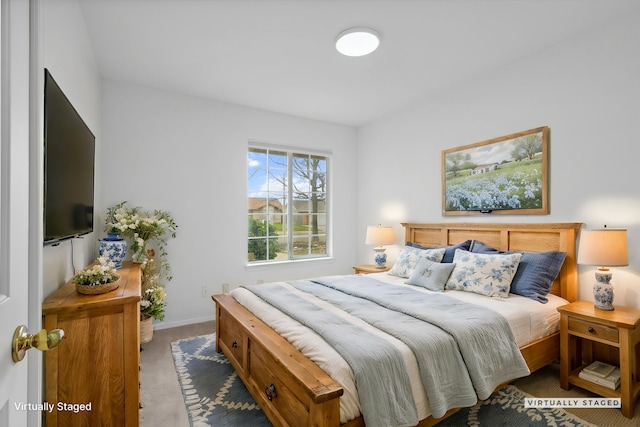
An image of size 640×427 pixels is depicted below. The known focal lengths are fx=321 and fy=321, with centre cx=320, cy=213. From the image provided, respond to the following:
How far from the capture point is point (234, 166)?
406 centimetres

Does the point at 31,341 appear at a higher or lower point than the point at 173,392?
higher

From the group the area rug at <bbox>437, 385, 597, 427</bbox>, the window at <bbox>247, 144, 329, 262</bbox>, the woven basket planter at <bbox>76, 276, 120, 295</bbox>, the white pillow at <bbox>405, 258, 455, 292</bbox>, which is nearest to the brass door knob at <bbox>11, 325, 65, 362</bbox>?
the woven basket planter at <bbox>76, 276, 120, 295</bbox>

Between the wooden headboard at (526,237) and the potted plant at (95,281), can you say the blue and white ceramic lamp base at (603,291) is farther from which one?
the potted plant at (95,281)

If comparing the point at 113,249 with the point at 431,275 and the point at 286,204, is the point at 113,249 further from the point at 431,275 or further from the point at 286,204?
the point at 431,275

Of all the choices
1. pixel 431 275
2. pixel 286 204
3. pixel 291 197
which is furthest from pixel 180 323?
pixel 431 275

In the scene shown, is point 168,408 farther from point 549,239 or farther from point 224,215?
point 549,239

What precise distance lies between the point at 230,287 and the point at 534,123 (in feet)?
12.1

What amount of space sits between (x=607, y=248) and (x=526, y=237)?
0.73 meters

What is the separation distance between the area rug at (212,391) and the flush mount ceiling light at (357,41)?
2765 mm

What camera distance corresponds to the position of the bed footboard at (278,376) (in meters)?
1.41

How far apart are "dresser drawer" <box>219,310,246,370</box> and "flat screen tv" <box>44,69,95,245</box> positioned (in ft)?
4.06

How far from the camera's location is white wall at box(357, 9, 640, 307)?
92.7 inches

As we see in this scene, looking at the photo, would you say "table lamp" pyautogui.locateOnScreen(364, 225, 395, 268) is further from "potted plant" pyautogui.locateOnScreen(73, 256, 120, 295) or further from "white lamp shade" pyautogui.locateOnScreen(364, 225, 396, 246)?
"potted plant" pyautogui.locateOnScreen(73, 256, 120, 295)

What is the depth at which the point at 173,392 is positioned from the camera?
2.30 m
